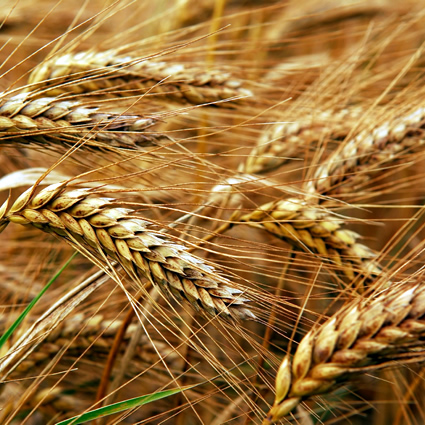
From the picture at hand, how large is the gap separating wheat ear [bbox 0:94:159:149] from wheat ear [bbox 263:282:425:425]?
448 millimetres

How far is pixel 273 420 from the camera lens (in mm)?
655

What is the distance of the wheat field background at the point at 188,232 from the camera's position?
28.8 inches

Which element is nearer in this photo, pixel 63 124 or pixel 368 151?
pixel 63 124

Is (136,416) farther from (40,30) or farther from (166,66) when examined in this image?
(40,30)

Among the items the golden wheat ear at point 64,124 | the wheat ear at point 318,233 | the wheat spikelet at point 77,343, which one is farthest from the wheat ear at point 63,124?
the wheat spikelet at point 77,343

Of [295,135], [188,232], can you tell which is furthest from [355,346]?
[295,135]

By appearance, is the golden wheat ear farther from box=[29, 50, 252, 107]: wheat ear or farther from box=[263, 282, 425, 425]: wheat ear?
box=[263, 282, 425, 425]: wheat ear

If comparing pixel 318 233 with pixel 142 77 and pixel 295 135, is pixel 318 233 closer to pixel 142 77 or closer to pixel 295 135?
pixel 295 135

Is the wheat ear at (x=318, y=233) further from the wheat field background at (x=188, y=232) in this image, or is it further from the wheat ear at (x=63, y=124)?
the wheat ear at (x=63, y=124)

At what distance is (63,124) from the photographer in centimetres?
84

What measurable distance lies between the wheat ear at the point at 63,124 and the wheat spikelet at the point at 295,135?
0.41 m

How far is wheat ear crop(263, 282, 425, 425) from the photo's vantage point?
0.64 meters

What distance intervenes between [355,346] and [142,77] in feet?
2.48

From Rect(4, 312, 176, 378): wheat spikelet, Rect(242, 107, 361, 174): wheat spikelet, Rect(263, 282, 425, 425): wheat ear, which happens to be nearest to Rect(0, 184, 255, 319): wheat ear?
Rect(263, 282, 425, 425): wheat ear
